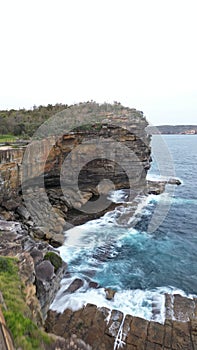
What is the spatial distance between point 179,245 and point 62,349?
14.9m

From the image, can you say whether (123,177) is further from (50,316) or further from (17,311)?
(17,311)

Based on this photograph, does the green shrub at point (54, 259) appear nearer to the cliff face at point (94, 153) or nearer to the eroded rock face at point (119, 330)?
the eroded rock face at point (119, 330)

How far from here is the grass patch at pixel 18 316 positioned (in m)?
5.42

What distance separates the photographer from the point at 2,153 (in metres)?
19.3

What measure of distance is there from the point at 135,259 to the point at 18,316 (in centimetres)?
1195

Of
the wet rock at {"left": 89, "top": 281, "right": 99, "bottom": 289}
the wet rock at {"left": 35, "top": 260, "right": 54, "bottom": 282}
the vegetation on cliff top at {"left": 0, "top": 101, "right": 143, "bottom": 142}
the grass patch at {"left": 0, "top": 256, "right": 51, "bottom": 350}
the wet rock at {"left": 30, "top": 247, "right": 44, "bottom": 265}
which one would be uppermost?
the vegetation on cliff top at {"left": 0, "top": 101, "right": 143, "bottom": 142}

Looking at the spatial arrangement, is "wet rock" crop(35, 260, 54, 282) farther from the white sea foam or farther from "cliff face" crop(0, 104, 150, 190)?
"cliff face" crop(0, 104, 150, 190)

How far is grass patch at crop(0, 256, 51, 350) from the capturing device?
213 inches

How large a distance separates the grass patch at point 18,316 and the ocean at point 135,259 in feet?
15.5

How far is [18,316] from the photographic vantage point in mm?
6035

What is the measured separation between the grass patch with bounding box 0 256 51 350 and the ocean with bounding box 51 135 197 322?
4732 millimetres

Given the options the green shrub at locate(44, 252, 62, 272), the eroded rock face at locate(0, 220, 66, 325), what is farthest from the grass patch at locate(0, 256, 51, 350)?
the green shrub at locate(44, 252, 62, 272)

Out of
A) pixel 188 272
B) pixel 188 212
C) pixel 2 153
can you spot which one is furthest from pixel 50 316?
pixel 188 212

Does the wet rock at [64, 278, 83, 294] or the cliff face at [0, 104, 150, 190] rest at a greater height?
the cliff face at [0, 104, 150, 190]
